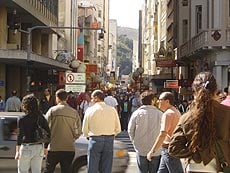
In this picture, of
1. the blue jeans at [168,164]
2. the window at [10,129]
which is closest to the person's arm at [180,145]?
the blue jeans at [168,164]

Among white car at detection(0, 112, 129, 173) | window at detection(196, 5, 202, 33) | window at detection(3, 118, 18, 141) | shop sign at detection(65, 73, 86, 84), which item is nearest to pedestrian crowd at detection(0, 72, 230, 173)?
white car at detection(0, 112, 129, 173)

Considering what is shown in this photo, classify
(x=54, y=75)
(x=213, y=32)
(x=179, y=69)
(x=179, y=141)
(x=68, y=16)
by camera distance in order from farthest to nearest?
(x=68, y=16), (x=179, y=69), (x=54, y=75), (x=213, y=32), (x=179, y=141)

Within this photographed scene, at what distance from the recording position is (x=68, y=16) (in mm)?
81875

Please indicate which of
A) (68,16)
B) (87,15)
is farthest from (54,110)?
(87,15)

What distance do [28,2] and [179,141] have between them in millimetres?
32200

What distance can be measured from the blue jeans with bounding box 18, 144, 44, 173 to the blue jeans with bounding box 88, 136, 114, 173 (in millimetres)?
1071

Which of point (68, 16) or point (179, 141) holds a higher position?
point (68, 16)

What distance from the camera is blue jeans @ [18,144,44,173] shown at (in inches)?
342

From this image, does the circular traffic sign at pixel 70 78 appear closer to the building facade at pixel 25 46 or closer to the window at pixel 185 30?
the building facade at pixel 25 46

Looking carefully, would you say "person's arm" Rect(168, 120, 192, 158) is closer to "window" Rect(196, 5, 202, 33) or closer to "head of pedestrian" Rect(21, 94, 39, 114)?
"head of pedestrian" Rect(21, 94, 39, 114)

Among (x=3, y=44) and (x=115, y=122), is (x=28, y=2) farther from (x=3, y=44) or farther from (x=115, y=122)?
(x=115, y=122)

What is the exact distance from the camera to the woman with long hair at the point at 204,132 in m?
4.62

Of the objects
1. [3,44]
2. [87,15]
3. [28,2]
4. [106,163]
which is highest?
[87,15]

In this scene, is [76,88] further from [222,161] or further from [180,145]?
[222,161]
